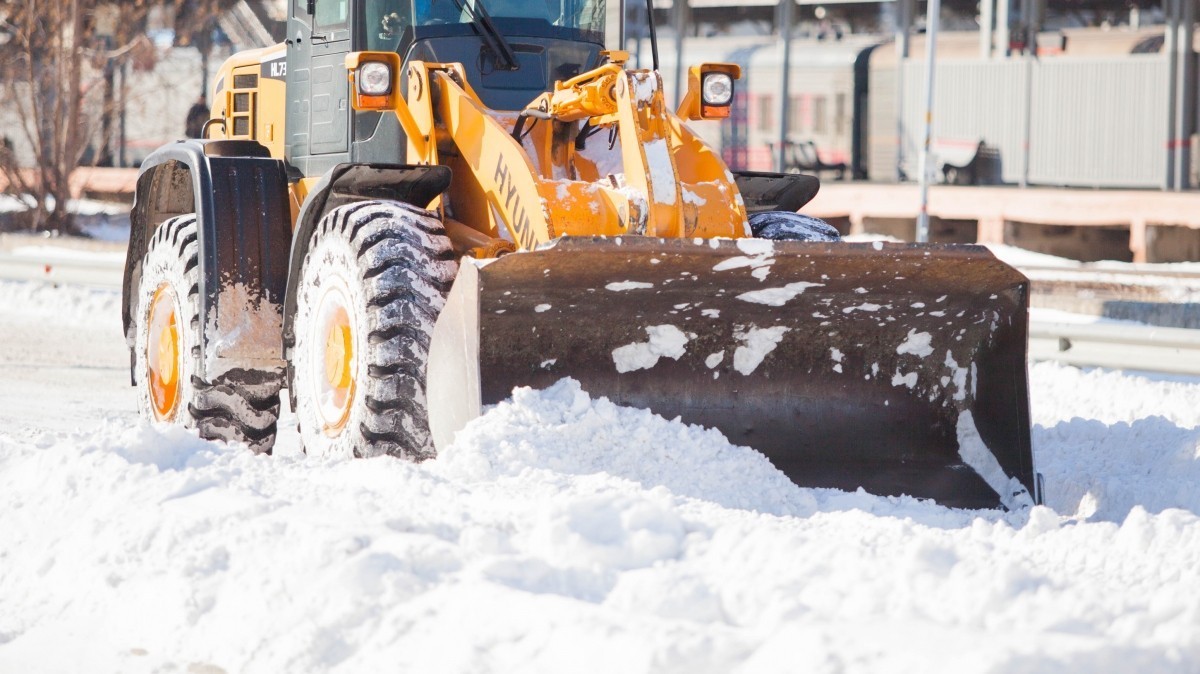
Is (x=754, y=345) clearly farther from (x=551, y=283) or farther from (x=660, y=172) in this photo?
(x=551, y=283)

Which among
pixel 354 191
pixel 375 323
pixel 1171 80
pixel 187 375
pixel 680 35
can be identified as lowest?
pixel 187 375

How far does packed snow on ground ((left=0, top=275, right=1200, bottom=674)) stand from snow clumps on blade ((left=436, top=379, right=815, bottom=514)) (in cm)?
1

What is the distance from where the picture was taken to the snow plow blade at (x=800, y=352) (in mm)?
5371

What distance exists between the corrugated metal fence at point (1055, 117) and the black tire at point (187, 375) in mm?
17274

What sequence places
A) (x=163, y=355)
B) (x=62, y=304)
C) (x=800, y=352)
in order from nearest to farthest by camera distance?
(x=800, y=352) → (x=163, y=355) → (x=62, y=304)

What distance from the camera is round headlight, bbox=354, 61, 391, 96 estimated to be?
6.11m

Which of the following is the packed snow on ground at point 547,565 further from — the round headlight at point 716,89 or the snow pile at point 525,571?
the round headlight at point 716,89

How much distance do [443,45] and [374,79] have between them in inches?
15.7

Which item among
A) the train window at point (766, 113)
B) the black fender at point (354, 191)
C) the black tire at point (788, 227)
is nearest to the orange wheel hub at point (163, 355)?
the black fender at point (354, 191)

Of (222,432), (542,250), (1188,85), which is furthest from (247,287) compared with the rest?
(1188,85)

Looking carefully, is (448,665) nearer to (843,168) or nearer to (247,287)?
(247,287)

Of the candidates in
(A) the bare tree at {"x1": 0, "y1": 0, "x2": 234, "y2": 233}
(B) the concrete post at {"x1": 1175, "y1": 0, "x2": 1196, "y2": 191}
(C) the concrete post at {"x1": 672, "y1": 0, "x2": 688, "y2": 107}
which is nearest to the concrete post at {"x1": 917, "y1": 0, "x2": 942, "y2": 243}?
(B) the concrete post at {"x1": 1175, "y1": 0, "x2": 1196, "y2": 191}

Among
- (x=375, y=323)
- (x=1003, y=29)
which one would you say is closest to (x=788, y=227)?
(x=375, y=323)

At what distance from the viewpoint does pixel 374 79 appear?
6.13 metres
